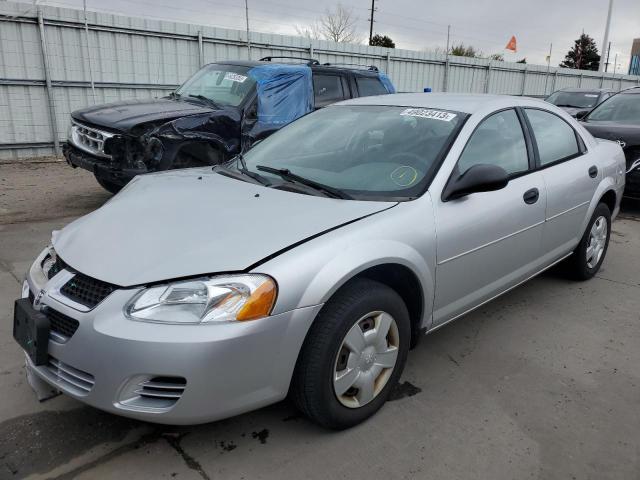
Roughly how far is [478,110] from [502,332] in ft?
5.00

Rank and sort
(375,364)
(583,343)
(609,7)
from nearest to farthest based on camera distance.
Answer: (375,364) → (583,343) → (609,7)

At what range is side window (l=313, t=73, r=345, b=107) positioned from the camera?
23.9 feet

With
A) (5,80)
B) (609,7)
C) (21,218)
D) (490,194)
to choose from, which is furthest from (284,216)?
(609,7)

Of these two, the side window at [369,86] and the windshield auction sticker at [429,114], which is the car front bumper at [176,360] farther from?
the side window at [369,86]

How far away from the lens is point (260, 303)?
209 cm

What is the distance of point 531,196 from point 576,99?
10734 mm

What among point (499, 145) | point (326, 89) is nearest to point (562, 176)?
point (499, 145)

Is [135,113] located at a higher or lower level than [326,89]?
lower

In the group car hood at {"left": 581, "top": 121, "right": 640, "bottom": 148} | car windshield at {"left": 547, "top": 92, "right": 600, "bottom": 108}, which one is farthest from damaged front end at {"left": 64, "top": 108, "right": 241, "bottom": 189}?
car windshield at {"left": 547, "top": 92, "right": 600, "bottom": 108}

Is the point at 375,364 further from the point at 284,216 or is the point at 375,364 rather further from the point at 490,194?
the point at 490,194

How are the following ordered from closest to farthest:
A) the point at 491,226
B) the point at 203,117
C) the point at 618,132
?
the point at 491,226
the point at 203,117
the point at 618,132

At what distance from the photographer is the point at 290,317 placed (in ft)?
7.04

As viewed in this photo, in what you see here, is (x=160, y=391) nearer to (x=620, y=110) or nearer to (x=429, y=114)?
(x=429, y=114)

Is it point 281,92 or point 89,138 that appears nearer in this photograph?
point 89,138
